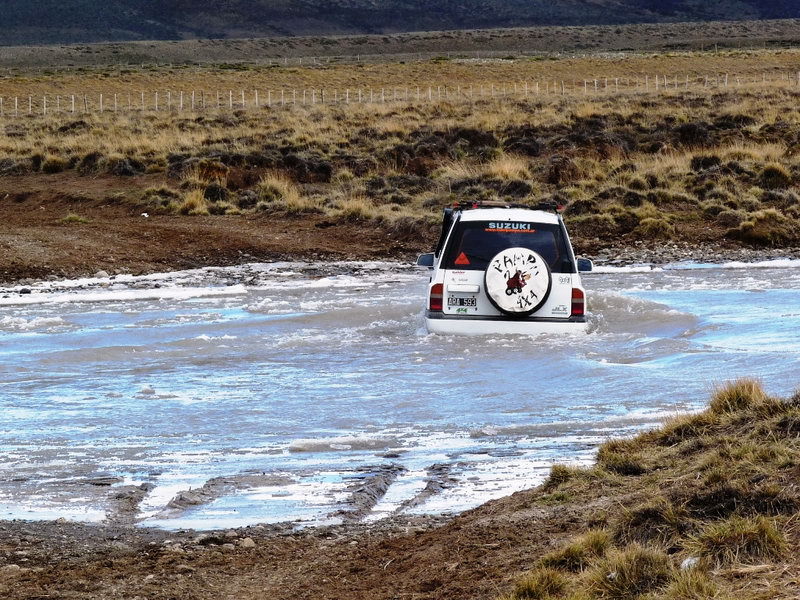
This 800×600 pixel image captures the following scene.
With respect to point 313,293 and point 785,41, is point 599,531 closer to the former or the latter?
point 313,293

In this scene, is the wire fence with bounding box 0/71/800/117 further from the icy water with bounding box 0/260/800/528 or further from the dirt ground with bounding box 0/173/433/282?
the icy water with bounding box 0/260/800/528

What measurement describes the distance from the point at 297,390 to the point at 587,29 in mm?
138049

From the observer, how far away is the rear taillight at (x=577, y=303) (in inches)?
462

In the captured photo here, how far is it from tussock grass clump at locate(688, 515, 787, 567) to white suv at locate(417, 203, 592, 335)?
6.24 m

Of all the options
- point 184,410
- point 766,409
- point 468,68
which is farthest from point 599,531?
point 468,68

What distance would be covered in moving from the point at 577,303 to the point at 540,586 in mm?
6908

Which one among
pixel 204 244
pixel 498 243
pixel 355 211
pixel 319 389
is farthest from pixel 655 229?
pixel 319 389

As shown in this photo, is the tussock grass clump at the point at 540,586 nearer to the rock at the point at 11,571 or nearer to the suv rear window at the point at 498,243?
the rock at the point at 11,571

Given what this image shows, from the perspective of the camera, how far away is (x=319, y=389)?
11.1 metres

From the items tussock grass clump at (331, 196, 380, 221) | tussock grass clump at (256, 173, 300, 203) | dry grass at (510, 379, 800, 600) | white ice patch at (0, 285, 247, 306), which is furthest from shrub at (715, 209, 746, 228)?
dry grass at (510, 379, 800, 600)

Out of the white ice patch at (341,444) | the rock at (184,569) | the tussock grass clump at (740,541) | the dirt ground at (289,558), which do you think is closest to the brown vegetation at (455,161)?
the white ice patch at (341,444)

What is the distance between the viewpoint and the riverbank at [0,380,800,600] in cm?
507

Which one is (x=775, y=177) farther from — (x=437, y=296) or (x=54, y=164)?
(x=54, y=164)

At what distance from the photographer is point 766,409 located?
748cm
